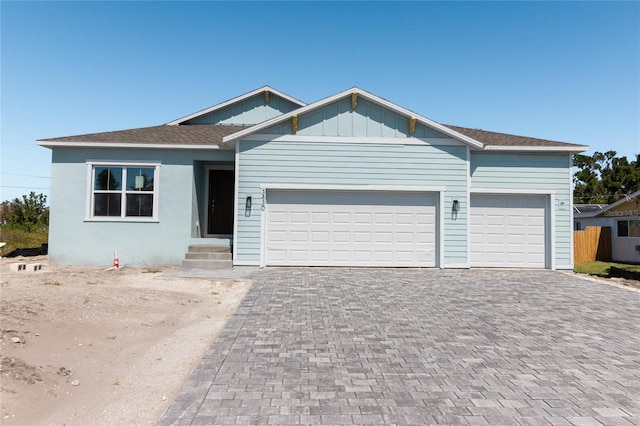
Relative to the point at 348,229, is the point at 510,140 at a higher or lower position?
higher

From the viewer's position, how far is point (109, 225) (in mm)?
10906

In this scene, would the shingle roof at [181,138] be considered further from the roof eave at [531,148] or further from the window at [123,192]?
the window at [123,192]

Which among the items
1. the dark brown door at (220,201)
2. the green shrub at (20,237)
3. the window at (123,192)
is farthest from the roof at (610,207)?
the green shrub at (20,237)

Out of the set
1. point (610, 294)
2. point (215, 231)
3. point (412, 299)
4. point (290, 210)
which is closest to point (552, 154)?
point (610, 294)

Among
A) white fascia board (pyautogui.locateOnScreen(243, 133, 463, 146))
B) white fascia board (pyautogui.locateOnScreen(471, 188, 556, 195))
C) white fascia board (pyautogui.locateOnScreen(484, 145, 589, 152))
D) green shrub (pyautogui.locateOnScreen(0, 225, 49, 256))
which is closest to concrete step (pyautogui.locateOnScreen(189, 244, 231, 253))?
white fascia board (pyautogui.locateOnScreen(243, 133, 463, 146))

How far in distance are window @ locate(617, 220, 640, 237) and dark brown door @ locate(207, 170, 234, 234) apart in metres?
20.7

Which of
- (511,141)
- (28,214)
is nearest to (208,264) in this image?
(511,141)

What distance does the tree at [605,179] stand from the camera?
33.5 metres

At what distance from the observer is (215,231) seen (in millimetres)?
12891

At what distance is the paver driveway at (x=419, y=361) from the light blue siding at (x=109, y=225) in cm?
516

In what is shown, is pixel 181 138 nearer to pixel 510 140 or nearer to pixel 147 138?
pixel 147 138

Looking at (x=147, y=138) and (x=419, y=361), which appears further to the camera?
(x=147, y=138)

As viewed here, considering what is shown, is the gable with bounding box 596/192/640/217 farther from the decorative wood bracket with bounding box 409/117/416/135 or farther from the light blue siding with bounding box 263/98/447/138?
the decorative wood bracket with bounding box 409/117/416/135

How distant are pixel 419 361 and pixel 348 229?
6.80 meters
